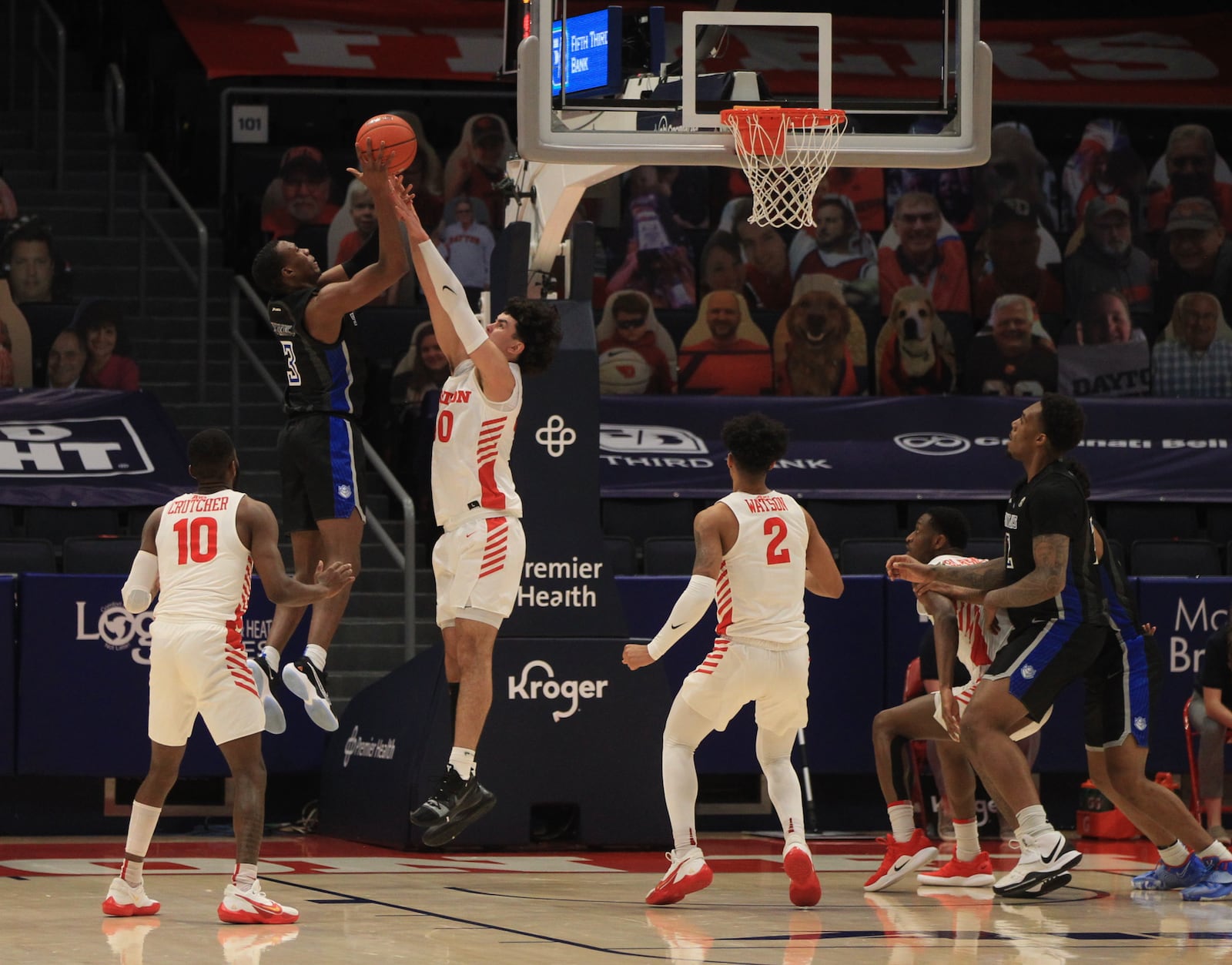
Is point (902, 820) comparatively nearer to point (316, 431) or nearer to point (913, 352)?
point (316, 431)

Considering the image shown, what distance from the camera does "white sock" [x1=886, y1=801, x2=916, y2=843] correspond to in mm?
10461

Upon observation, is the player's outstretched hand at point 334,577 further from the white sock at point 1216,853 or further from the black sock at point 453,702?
the white sock at point 1216,853

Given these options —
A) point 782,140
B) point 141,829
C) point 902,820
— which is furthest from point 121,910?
point 782,140

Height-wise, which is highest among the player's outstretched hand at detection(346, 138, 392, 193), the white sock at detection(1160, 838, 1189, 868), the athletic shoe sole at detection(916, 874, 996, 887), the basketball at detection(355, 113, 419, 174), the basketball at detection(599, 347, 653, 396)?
the basketball at detection(355, 113, 419, 174)

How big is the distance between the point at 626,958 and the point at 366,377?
883 centimetres

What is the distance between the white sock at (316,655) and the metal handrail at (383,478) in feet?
8.15

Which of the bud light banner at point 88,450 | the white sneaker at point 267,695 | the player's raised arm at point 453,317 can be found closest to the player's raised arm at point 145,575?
the white sneaker at point 267,695

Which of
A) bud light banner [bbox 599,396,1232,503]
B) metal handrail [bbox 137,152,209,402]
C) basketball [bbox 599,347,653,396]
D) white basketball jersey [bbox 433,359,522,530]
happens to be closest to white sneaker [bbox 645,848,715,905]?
white basketball jersey [bbox 433,359,522,530]

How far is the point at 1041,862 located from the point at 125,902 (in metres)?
4.32

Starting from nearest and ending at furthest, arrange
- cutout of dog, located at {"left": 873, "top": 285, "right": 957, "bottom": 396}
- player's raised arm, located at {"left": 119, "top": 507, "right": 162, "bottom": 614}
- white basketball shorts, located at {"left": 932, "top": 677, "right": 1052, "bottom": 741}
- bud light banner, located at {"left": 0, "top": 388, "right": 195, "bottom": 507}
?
player's raised arm, located at {"left": 119, "top": 507, "right": 162, "bottom": 614}
white basketball shorts, located at {"left": 932, "top": 677, "right": 1052, "bottom": 741}
bud light banner, located at {"left": 0, "top": 388, "right": 195, "bottom": 507}
cutout of dog, located at {"left": 873, "top": 285, "right": 957, "bottom": 396}

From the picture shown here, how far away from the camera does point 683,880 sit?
9.38m

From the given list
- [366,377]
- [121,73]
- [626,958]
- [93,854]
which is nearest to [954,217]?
[366,377]

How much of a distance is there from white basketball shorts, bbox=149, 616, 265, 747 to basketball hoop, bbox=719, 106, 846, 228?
349 cm

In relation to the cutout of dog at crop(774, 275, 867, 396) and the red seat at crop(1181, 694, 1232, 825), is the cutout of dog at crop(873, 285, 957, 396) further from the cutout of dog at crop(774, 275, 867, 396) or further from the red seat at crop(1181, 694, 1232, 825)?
the red seat at crop(1181, 694, 1232, 825)
